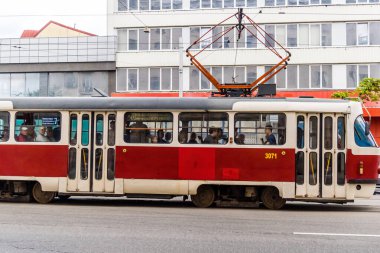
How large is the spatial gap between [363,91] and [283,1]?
8.07 meters

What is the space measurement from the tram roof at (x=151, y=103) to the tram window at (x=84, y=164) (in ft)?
3.60

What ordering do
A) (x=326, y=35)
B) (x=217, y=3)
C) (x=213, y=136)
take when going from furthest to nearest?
(x=217, y=3)
(x=326, y=35)
(x=213, y=136)

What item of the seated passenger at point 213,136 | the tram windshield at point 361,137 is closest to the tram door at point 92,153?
the seated passenger at point 213,136

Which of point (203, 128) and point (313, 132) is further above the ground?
point (203, 128)

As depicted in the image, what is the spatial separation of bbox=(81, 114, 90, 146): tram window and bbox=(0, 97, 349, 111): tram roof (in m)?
0.25

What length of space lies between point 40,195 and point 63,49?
22.8m

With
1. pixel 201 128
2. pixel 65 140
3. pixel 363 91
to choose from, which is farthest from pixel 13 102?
pixel 363 91

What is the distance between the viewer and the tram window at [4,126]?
15.0 m

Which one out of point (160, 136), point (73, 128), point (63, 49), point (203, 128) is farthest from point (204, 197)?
point (63, 49)

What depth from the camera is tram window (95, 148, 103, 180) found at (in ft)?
47.5

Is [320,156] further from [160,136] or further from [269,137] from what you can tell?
[160,136]

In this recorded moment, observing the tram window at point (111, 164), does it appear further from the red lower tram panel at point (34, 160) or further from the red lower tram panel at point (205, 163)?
the red lower tram panel at point (34, 160)

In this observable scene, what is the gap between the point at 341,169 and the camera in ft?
44.9

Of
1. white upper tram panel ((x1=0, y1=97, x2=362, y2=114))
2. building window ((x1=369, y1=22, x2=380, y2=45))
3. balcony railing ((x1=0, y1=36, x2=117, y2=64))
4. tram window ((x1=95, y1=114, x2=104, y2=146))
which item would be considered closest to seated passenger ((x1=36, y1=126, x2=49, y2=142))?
white upper tram panel ((x1=0, y1=97, x2=362, y2=114))
